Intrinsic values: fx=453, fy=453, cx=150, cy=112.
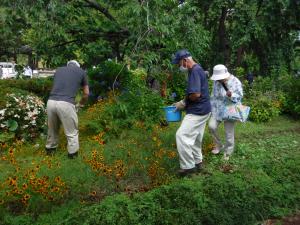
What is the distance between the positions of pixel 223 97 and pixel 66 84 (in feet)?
8.94

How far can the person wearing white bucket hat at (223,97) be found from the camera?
25.3ft

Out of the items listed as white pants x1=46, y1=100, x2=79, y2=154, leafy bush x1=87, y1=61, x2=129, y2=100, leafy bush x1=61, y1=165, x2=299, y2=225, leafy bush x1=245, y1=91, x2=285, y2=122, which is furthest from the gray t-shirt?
leafy bush x1=245, y1=91, x2=285, y2=122

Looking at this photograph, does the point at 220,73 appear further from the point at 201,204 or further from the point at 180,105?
the point at 201,204

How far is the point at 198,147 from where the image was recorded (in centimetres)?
734

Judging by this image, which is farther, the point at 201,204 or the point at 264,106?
the point at 264,106

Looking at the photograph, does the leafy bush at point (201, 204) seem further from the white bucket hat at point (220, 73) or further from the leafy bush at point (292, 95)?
the leafy bush at point (292, 95)

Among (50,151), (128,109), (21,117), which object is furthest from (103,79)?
(50,151)

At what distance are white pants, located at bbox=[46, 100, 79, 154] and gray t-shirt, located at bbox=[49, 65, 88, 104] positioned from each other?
0.11 metres

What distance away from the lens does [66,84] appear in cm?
751

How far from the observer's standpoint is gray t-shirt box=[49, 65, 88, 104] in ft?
24.5

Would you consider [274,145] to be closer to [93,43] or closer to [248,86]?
[93,43]

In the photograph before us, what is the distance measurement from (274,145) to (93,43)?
4721 mm

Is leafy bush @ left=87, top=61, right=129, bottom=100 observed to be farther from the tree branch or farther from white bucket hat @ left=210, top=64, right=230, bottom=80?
white bucket hat @ left=210, top=64, right=230, bottom=80

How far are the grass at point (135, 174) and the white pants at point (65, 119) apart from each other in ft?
1.06
